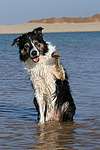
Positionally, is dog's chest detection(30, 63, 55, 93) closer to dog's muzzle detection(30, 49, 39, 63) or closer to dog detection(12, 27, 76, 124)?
dog detection(12, 27, 76, 124)

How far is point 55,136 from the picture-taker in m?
6.54

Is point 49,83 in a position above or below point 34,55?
below

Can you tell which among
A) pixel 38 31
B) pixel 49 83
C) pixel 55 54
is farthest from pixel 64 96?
pixel 38 31

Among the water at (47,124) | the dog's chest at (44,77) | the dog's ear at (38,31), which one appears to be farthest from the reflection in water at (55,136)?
the dog's ear at (38,31)

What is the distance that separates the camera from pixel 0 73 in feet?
46.6

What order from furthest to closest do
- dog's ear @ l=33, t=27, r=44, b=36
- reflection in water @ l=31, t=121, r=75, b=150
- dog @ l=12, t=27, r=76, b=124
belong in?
dog @ l=12, t=27, r=76, b=124, dog's ear @ l=33, t=27, r=44, b=36, reflection in water @ l=31, t=121, r=75, b=150

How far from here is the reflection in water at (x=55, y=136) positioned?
5969 mm

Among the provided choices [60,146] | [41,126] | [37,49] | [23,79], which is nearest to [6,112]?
[41,126]

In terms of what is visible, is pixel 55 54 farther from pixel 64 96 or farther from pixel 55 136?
pixel 55 136

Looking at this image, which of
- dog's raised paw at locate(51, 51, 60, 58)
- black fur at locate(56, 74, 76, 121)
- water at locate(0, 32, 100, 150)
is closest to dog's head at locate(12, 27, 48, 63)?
dog's raised paw at locate(51, 51, 60, 58)

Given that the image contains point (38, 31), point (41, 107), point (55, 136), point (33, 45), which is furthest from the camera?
point (41, 107)

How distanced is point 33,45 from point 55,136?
180 centimetres

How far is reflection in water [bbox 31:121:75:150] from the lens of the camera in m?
5.97

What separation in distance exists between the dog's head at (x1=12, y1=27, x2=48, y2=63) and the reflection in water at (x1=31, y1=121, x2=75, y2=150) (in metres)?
1.33
